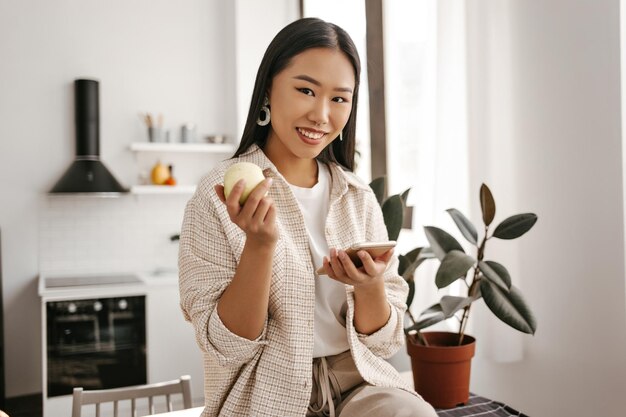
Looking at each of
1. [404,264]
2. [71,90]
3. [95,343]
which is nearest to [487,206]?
[404,264]

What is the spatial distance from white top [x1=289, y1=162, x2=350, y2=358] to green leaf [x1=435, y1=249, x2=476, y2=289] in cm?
41

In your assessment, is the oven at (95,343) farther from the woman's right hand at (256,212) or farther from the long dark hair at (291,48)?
the woman's right hand at (256,212)

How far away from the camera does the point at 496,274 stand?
64.3 inches

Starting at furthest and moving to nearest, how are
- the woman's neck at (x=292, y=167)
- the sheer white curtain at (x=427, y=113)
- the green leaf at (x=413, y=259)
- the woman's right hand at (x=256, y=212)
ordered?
the sheer white curtain at (x=427, y=113) → the green leaf at (x=413, y=259) → the woman's neck at (x=292, y=167) → the woman's right hand at (x=256, y=212)

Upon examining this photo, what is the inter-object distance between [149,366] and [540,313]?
2.25 m

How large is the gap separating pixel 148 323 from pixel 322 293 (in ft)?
7.99

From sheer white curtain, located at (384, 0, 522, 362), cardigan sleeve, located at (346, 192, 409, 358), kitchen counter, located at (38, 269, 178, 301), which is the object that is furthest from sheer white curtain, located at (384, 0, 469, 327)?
kitchen counter, located at (38, 269, 178, 301)

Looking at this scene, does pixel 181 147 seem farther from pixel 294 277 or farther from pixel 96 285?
pixel 294 277

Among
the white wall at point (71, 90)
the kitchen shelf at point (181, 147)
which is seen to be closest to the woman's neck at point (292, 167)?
the kitchen shelf at point (181, 147)

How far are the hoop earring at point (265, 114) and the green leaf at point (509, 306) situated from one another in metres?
0.78

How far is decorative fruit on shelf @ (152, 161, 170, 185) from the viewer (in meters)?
3.93

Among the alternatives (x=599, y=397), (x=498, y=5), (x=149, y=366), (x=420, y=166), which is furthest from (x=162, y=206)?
(x=599, y=397)

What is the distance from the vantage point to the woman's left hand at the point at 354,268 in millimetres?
1039

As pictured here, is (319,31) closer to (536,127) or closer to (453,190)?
(536,127)
